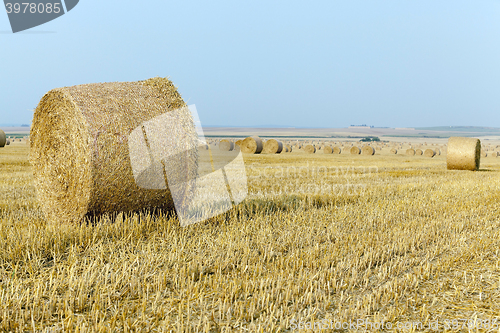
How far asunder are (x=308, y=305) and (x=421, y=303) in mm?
991

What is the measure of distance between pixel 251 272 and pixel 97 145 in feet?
8.97

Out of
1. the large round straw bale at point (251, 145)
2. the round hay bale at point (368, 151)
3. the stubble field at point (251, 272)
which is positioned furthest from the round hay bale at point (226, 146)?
the stubble field at point (251, 272)

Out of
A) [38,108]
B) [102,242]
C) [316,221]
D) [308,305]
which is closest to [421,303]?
[308,305]

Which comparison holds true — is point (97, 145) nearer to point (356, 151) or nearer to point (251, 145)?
point (251, 145)

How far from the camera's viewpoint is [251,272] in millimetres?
3854

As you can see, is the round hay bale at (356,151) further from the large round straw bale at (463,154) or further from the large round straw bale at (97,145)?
the large round straw bale at (97,145)

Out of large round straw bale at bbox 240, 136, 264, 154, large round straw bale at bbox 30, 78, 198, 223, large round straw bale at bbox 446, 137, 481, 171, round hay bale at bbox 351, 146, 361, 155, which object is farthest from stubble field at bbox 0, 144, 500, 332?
round hay bale at bbox 351, 146, 361, 155

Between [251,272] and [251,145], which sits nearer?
[251,272]

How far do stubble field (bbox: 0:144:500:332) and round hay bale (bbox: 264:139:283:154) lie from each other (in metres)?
24.2

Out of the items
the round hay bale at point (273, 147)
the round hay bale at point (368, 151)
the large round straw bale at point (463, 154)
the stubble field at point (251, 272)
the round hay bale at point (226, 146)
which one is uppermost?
the stubble field at point (251, 272)

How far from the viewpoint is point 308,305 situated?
319cm

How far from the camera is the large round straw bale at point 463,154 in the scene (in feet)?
54.4

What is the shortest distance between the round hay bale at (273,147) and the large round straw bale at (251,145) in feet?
5.25

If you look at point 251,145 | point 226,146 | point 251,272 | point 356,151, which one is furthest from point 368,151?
point 251,272
